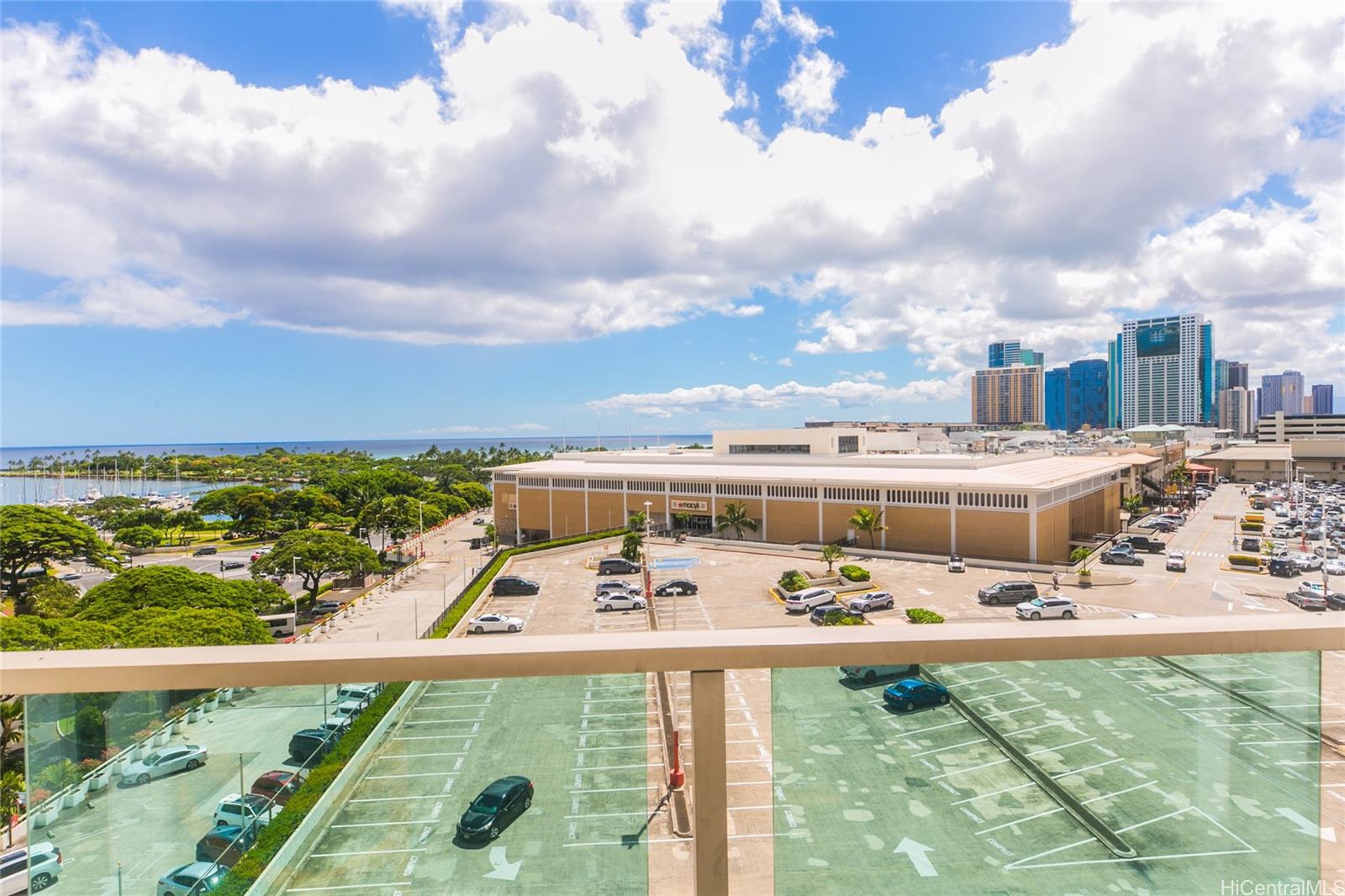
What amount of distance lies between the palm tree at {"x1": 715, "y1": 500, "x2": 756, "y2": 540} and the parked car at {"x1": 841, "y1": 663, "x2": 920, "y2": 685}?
2956 centimetres

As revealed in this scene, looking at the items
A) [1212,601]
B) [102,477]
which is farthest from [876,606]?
[102,477]

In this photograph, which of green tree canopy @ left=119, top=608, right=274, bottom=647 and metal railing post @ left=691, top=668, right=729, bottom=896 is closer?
metal railing post @ left=691, top=668, right=729, bottom=896

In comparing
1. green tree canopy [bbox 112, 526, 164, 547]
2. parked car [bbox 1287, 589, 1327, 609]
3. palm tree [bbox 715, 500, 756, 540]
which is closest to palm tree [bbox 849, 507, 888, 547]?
palm tree [bbox 715, 500, 756, 540]

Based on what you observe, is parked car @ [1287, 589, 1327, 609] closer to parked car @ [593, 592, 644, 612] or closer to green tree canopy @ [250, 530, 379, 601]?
parked car @ [593, 592, 644, 612]

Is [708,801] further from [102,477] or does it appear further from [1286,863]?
[102,477]

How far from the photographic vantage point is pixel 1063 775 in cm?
155

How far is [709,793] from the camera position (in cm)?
138

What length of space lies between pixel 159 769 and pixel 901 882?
1.55 meters

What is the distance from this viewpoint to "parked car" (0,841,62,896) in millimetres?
1382

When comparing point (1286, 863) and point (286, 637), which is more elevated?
point (1286, 863)

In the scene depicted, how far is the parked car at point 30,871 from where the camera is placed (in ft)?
4.53

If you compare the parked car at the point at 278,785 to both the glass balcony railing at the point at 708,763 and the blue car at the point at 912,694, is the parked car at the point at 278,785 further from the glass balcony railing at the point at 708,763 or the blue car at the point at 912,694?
the blue car at the point at 912,694

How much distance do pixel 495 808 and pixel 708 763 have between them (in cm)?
46

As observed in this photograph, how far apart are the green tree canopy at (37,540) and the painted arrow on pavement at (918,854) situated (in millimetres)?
33203
